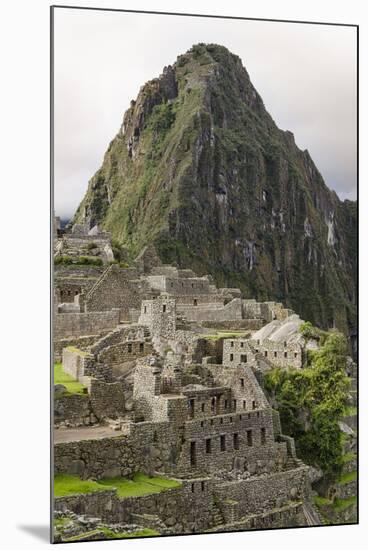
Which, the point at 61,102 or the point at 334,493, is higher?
the point at 61,102

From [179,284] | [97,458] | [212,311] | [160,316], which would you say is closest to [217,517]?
[97,458]

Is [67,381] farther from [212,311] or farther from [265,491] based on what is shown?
[212,311]

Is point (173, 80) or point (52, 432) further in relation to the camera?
point (173, 80)

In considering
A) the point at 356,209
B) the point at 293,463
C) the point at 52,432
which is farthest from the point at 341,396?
the point at 52,432

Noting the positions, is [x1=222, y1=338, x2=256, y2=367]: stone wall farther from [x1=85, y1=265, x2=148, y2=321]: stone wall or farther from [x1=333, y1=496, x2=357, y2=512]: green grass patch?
[x1=333, y1=496, x2=357, y2=512]: green grass patch

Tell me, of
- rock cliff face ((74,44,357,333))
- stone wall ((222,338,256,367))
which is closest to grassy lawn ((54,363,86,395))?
stone wall ((222,338,256,367))

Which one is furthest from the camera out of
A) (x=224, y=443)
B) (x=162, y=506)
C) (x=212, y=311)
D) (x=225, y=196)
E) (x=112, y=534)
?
(x=225, y=196)

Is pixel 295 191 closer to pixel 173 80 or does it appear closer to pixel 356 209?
pixel 173 80
